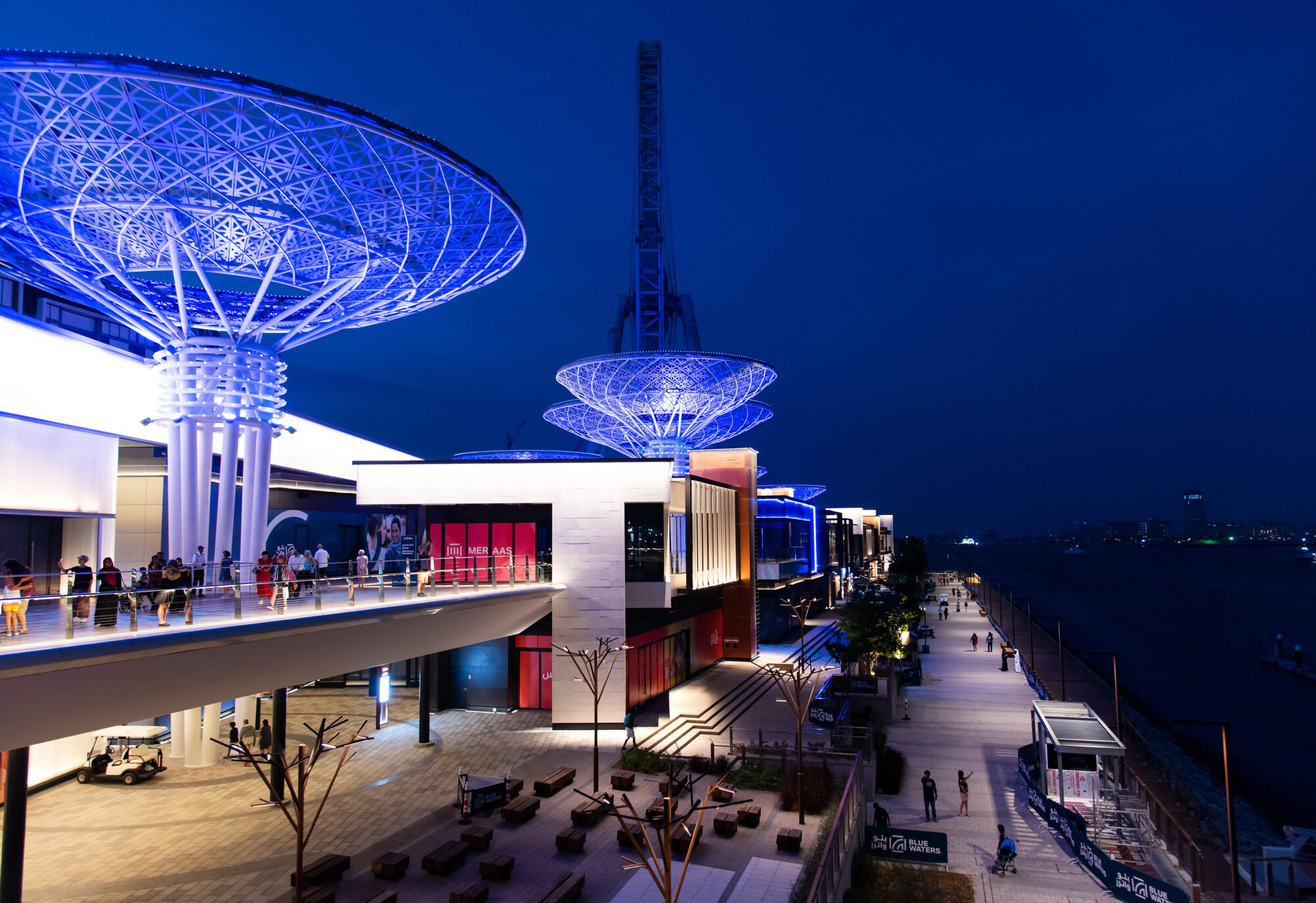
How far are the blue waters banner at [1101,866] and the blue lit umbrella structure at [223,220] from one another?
77.2 feet

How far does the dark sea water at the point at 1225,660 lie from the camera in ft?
A: 141

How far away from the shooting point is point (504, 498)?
31.2 metres

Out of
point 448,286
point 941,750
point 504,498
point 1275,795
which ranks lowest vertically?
point 1275,795

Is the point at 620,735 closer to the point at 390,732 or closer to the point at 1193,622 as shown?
the point at 390,732

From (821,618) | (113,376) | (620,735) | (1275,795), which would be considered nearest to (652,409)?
(821,618)

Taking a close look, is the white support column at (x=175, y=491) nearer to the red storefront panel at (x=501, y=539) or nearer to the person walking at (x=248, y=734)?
the person walking at (x=248, y=734)

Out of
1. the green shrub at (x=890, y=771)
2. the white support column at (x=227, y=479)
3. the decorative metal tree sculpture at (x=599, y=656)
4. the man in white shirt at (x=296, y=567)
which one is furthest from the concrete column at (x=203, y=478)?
the green shrub at (x=890, y=771)

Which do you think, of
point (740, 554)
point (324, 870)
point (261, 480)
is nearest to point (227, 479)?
point (261, 480)

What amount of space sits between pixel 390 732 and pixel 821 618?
4707cm

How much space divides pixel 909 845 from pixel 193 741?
20.5m

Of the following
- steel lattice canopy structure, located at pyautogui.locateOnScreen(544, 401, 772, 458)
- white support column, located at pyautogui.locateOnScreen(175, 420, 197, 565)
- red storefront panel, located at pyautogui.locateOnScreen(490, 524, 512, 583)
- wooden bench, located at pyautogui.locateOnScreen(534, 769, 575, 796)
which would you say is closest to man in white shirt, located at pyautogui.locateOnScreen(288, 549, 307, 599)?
white support column, located at pyautogui.locateOnScreen(175, 420, 197, 565)

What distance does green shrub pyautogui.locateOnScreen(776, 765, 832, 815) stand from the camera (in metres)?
21.1

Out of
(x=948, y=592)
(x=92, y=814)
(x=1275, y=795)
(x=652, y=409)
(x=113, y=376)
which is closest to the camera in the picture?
(x=92, y=814)

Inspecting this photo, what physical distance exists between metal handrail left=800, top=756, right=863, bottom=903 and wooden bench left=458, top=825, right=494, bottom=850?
7.13m
